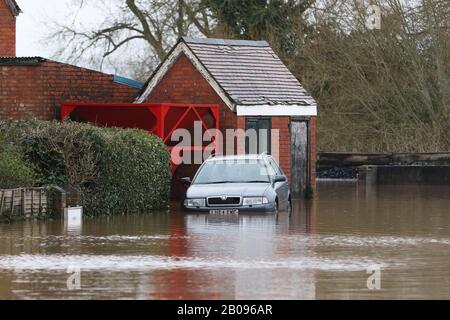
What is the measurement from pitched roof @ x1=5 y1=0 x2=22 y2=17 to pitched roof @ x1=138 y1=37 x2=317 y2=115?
9942 mm

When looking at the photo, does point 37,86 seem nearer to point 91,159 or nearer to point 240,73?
point 240,73

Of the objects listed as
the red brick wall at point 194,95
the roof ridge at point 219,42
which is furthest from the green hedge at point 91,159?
the roof ridge at point 219,42

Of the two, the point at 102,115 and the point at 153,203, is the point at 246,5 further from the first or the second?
the point at 153,203

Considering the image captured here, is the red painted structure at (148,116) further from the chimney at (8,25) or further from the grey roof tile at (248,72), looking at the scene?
the chimney at (8,25)

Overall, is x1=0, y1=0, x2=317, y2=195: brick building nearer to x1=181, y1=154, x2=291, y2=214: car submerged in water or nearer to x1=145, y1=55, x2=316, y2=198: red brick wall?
x1=145, y1=55, x2=316, y2=198: red brick wall

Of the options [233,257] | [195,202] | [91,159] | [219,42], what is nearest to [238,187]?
[195,202]

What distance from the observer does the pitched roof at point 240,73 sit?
36.7 metres

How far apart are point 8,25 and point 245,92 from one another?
12011mm

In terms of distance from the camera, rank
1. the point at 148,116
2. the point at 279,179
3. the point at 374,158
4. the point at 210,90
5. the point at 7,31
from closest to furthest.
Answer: the point at 279,179 → the point at 148,116 → the point at 210,90 → the point at 7,31 → the point at 374,158

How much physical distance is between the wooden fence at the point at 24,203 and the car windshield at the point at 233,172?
3957 mm

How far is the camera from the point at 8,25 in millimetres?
45625

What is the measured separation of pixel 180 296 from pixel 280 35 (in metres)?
41.2

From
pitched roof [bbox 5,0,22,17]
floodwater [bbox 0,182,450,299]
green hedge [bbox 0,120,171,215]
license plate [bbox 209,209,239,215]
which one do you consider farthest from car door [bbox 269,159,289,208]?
pitched roof [bbox 5,0,22,17]

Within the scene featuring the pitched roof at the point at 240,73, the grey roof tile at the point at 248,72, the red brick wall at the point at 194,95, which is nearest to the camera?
the red brick wall at the point at 194,95
